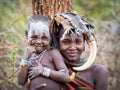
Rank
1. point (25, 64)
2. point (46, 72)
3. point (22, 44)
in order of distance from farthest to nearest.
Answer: point (22, 44)
point (25, 64)
point (46, 72)

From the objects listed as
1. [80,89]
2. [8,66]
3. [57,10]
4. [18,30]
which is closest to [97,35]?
[18,30]

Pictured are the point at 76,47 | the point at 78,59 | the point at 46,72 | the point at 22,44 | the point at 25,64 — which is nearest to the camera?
the point at 46,72

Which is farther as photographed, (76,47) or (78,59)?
(78,59)

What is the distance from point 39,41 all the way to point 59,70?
39cm

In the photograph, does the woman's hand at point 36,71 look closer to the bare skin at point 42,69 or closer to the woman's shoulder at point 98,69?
the bare skin at point 42,69

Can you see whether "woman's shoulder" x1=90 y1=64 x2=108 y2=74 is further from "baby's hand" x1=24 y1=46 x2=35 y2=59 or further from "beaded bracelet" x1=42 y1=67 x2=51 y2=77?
"baby's hand" x1=24 y1=46 x2=35 y2=59

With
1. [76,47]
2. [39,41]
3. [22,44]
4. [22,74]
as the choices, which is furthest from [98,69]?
[22,44]

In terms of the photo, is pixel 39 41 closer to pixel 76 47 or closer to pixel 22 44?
pixel 76 47

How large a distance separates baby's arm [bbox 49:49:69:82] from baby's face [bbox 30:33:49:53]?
0.14 meters

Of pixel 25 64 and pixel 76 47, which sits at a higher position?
pixel 76 47

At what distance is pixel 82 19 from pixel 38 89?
94cm

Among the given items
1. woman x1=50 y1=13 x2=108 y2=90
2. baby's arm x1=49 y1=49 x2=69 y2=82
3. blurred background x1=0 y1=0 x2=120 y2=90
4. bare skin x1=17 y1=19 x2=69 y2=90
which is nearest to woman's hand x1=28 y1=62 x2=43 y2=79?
bare skin x1=17 y1=19 x2=69 y2=90

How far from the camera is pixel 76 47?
5.48m

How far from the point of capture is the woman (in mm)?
5441
